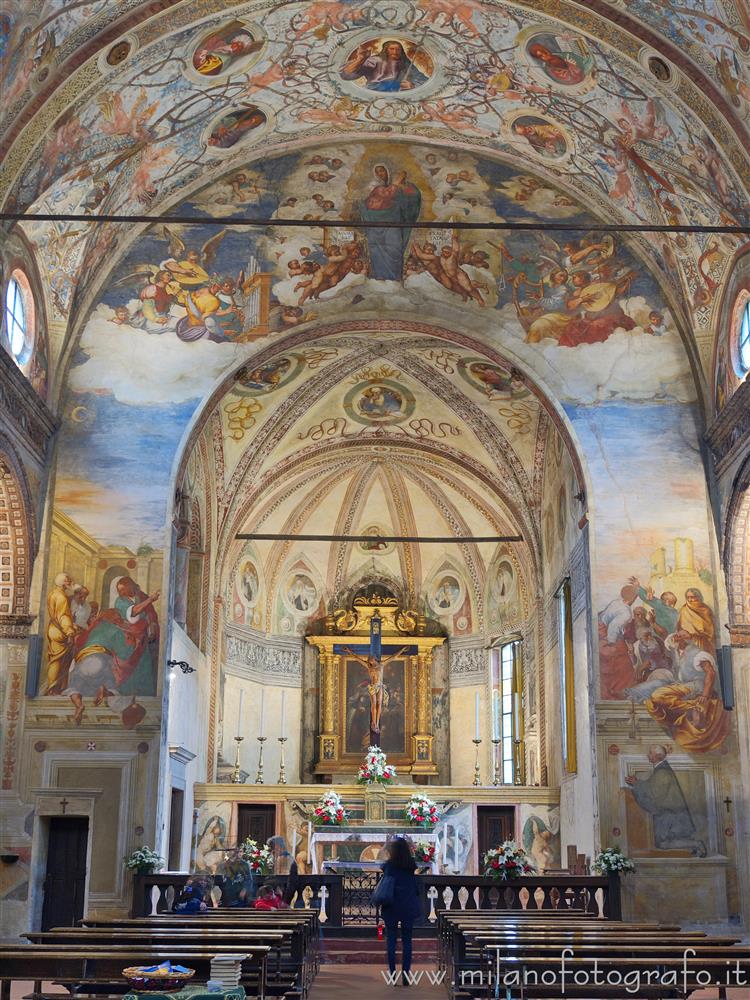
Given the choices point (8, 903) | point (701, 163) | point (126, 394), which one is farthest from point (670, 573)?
point (8, 903)

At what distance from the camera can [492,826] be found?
24781 millimetres

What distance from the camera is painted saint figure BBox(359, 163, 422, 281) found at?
763 inches

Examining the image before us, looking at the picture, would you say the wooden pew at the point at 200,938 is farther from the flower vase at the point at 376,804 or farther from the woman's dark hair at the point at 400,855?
the flower vase at the point at 376,804

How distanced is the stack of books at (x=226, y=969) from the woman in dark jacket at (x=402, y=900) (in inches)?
188

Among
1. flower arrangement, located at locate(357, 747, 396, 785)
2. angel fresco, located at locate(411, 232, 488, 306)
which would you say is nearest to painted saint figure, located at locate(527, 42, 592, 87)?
angel fresco, located at locate(411, 232, 488, 306)

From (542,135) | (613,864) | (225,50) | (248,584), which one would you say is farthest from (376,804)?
(225,50)

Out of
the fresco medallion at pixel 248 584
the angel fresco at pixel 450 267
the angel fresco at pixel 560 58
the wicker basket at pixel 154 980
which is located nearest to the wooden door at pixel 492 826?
the fresco medallion at pixel 248 584

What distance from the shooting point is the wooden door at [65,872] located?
17.6 metres

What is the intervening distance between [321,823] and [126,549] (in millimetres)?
7107

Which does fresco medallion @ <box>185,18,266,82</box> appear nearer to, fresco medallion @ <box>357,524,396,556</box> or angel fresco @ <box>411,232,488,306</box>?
angel fresco @ <box>411,232,488,306</box>

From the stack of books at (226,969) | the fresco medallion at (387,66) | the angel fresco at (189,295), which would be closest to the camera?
the stack of books at (226,969)

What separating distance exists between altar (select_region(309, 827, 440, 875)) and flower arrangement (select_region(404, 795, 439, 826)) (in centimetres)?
20

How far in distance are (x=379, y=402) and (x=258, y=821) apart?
9.27 metres

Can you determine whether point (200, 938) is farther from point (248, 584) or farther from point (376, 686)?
point (376, 686)
